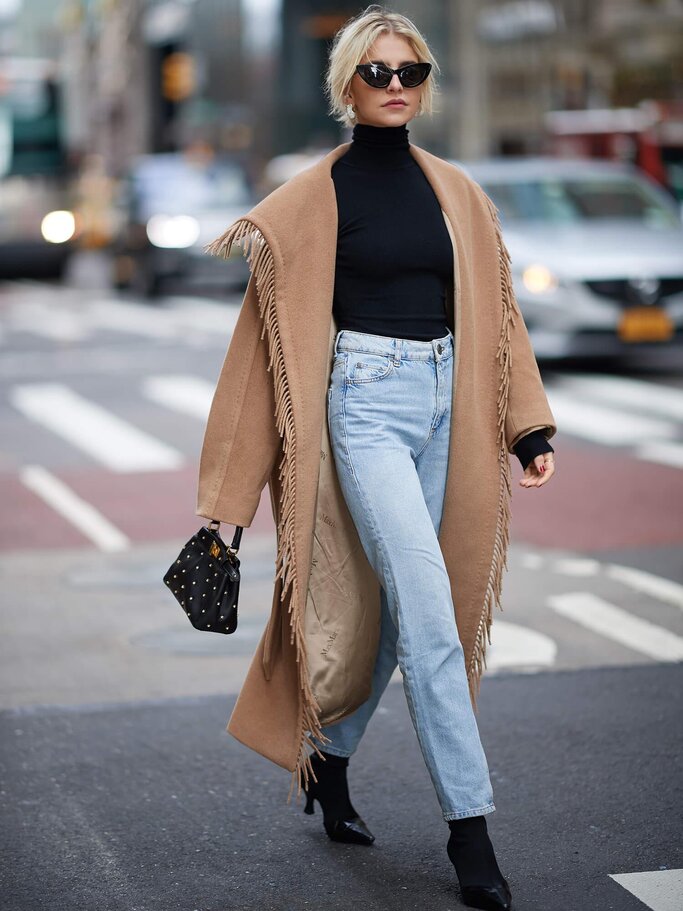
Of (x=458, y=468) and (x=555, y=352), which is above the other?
(x=458, y=468)

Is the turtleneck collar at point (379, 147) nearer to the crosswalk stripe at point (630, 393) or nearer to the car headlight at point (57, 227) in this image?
the crosswalk stripe at point (630, 393)

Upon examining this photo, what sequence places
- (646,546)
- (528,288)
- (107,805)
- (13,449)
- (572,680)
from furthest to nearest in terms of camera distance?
(528,288) → (13,449) → (646,546) → (572,680) → (107,805)

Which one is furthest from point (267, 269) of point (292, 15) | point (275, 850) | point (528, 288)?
point (292, 15)

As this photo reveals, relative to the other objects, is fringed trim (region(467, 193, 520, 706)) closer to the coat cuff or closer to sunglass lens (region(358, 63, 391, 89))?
the coat cuff

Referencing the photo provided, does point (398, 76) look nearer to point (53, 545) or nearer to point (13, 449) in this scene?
point (53, 545)

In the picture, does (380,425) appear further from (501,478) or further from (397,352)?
(501,478)

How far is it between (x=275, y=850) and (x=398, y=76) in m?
1.91

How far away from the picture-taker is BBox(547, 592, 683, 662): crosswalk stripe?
5887mm

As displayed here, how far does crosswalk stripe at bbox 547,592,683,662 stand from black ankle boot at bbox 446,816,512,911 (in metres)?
2.27

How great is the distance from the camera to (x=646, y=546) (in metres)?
7.65

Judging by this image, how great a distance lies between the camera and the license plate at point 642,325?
13.3 meters

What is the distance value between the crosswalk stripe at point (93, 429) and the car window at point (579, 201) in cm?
419

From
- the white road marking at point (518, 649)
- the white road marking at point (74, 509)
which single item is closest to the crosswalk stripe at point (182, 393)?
the white road marking at point (74, 509)

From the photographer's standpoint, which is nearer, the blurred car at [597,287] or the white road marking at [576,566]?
the white road marking at [576,566]
